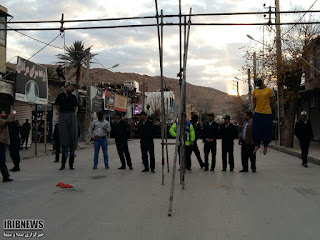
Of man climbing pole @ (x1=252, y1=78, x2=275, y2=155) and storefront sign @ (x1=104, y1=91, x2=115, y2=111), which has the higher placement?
storefront sign @ (x1=104, y1=91, x2=115, y2=111)

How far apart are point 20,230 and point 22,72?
13.0m

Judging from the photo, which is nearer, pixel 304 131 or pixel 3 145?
pixel 3 145

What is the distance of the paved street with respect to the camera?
16.0 ft

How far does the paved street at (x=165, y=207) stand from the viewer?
487cm

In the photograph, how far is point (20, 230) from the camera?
4.96m

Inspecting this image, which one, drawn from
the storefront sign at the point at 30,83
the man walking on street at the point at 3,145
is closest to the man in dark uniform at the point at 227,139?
the man walking on street at the point at 3,145

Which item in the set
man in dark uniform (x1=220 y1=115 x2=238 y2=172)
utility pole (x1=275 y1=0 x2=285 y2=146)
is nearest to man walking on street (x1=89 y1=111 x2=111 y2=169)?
man in dark uniform (x1=220 y1=115 x2=238 y2=172)

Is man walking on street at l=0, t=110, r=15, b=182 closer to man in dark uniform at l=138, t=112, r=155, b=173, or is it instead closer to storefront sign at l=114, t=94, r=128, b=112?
man in dark uniform at l=138, t=112, r=155, b=173

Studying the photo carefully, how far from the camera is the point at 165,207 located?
247 inches

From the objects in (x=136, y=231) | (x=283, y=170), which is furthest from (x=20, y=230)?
(x=283, y=170)

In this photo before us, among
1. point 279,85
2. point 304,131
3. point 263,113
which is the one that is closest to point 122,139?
point 263,113

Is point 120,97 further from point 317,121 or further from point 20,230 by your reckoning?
point 20,230

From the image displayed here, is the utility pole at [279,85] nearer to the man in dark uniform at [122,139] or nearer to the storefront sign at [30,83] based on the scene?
the man in dark uniform at [122,139]

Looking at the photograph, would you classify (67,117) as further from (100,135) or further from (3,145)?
(3,145)
